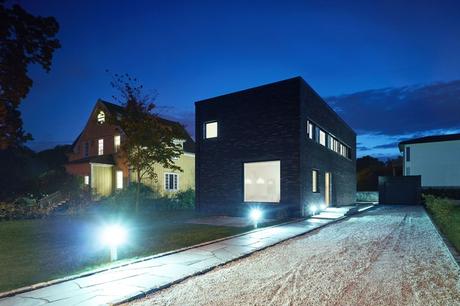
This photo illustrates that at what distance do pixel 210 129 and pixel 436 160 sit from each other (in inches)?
1376

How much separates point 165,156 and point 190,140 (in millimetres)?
A: 15482

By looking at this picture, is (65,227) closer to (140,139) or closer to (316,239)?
(140,139)

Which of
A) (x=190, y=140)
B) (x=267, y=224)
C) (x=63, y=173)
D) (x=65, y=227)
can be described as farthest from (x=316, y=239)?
(x=190, y=140)

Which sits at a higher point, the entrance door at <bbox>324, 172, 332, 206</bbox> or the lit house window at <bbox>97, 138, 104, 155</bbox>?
the lit house window at <bbox>97, 138, 104, 155</bbox>

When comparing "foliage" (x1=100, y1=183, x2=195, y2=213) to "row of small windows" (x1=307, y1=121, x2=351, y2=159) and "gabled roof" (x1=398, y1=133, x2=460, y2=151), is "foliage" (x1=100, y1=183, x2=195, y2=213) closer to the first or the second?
"row of small windows" (x1=307, y1=121, x2=351, y2=159)

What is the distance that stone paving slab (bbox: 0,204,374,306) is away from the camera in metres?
5.63

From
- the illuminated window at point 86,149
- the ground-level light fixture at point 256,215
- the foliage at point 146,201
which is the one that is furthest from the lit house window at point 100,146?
the ground-level light fixture at point 256,215

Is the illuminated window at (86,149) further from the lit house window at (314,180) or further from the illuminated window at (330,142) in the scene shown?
the illuminated window at (330,142)

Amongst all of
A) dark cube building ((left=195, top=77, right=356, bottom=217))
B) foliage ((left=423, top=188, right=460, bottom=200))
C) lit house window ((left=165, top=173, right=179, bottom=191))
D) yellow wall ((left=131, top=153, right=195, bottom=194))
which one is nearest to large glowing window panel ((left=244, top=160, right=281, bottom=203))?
dark cube building ((left=195, top=77, right=356, bottom=217))

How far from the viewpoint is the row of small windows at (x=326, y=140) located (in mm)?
21359

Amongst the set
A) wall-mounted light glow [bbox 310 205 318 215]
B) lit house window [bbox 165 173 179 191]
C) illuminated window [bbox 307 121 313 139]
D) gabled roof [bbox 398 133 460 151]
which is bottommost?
wall-mounted light glow [bbox 310 205 318 215]

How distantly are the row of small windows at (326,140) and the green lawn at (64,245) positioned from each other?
31.5ft

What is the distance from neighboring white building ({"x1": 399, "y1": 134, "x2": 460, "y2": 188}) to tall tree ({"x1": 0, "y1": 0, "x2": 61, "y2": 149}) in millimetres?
45011

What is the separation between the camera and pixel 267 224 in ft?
51.3
